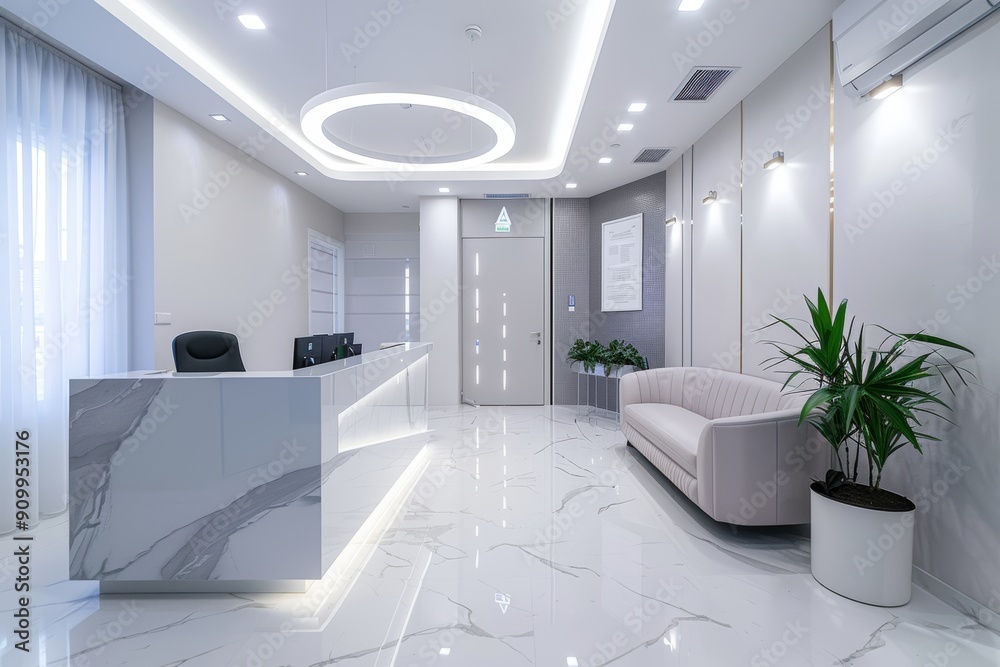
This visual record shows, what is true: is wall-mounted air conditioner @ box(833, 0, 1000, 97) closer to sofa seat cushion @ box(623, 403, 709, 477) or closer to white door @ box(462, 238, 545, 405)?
sofa seat cushion @ box(623, 403, 709, 477)

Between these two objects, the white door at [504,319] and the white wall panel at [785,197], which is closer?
the white wall panel at [785,197]

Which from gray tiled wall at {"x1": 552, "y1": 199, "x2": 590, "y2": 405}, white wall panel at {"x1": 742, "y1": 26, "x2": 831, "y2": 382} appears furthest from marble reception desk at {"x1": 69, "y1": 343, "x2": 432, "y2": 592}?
gray tiled wall at {"x1": 552, "y1": 199, "x2": 590, "y2": 405}

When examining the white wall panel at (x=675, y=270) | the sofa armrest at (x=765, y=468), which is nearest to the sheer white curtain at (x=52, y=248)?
the sofa armrest at (x=765, y=468)

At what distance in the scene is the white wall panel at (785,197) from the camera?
2.80 m

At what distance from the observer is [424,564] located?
2.30 m

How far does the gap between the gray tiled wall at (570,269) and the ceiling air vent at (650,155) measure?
151cm

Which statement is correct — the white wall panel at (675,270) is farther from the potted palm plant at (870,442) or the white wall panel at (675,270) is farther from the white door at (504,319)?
the potted palm plant at (870,442)

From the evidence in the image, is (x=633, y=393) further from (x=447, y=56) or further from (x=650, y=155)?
(x=447, y=56)

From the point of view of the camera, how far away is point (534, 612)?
1.91m

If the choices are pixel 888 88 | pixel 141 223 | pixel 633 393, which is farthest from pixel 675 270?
pixel 141 223

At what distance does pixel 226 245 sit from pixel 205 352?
1474 mm

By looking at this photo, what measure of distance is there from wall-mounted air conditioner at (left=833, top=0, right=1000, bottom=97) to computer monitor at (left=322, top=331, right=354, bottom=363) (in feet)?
12.2

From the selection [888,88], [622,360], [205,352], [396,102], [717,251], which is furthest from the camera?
[622,360]

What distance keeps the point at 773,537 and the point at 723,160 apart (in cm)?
307
